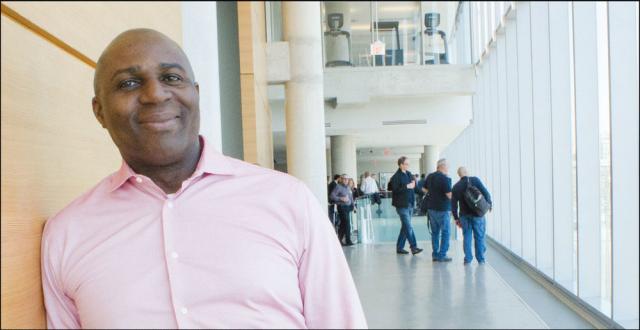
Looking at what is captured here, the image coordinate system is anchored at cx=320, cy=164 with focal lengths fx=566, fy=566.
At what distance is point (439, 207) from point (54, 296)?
21.5 feet

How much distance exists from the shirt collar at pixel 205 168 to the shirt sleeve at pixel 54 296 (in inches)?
5.7

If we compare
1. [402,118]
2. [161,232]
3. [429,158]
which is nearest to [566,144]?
[429,158]

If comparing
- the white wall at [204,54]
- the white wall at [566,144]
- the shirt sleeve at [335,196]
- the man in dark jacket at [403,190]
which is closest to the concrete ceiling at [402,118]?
the white wall at [566,144]

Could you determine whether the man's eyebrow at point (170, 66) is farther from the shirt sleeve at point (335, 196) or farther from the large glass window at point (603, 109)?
the large glass window at point (603, 109)

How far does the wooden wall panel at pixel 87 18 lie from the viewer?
942 millimetres

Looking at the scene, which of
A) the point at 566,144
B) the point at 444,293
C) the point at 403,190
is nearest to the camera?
the point at 403,190

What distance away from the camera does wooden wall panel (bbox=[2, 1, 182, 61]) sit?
0.94 m

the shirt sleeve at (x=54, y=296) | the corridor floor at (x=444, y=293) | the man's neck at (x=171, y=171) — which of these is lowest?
the corridor floor at (x=444, y=293)

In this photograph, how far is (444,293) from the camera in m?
8.38

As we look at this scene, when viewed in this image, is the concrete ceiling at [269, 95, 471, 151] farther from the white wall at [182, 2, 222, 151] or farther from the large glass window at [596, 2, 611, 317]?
the white wall at [182, 2, 222, 151]

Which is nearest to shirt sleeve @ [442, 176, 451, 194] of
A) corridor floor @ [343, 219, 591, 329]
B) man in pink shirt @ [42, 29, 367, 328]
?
corridor floor @ [343, 219, 591, 329]

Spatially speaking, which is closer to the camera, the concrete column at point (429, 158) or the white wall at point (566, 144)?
the white wall at point (566, 144)

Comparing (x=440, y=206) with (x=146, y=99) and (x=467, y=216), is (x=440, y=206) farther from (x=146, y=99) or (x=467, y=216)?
(x=146, y=99)

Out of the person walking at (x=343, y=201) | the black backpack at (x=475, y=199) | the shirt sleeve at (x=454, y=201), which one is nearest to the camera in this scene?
the person walking at (x=343, y=201)
